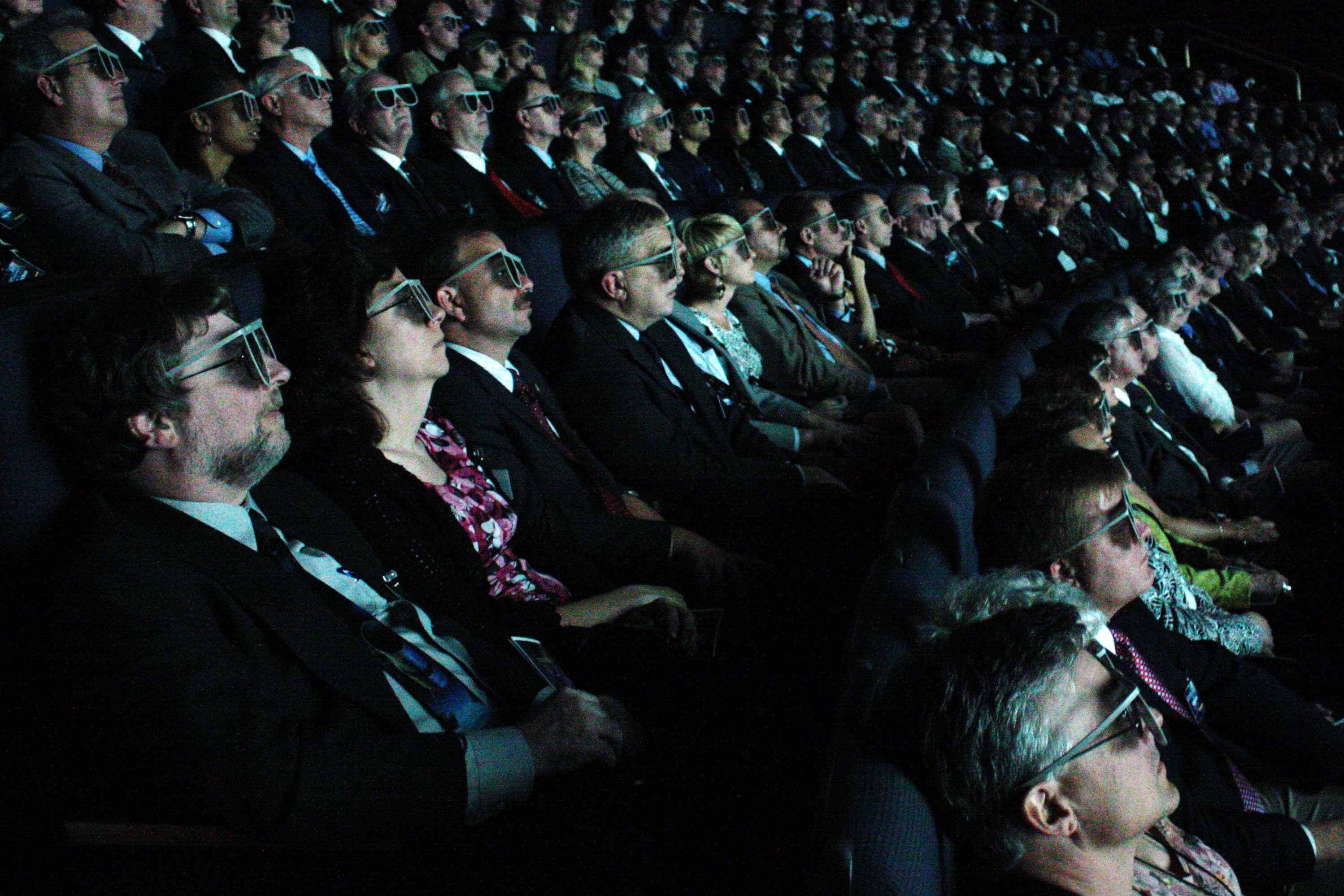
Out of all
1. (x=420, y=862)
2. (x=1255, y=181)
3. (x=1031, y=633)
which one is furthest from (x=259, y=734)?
(x=1255, y=181)

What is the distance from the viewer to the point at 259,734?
99 cm

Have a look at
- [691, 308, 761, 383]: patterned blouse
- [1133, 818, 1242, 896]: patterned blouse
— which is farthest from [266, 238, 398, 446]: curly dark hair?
[691, 308, 761, 383]: patterned blouse

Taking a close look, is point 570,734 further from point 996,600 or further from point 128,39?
point 128,39

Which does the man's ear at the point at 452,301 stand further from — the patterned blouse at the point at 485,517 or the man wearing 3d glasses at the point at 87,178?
the man wearing 3d glasses at the point at 87,178

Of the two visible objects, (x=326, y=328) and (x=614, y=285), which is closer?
(x=326, y=328)

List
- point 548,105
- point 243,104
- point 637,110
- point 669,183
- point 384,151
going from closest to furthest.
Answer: point 243,104 → point 384,151 → point 548,105 → point 637,110 → point 669,183

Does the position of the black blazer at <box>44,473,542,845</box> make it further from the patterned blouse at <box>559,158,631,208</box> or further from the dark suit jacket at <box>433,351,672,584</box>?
the patterned blouse at <box>559,158,631,208</box>

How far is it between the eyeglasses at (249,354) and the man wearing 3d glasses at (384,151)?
1902 mm

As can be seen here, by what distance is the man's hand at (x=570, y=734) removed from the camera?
1.16 metres

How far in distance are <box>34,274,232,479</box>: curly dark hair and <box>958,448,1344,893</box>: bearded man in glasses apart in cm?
110

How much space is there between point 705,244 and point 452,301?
3.45ft

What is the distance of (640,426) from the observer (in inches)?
83.7

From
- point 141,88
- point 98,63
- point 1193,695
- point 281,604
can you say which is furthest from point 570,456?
point 141,88

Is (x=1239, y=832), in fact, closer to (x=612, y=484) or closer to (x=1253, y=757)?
(x=1253, y=757)
